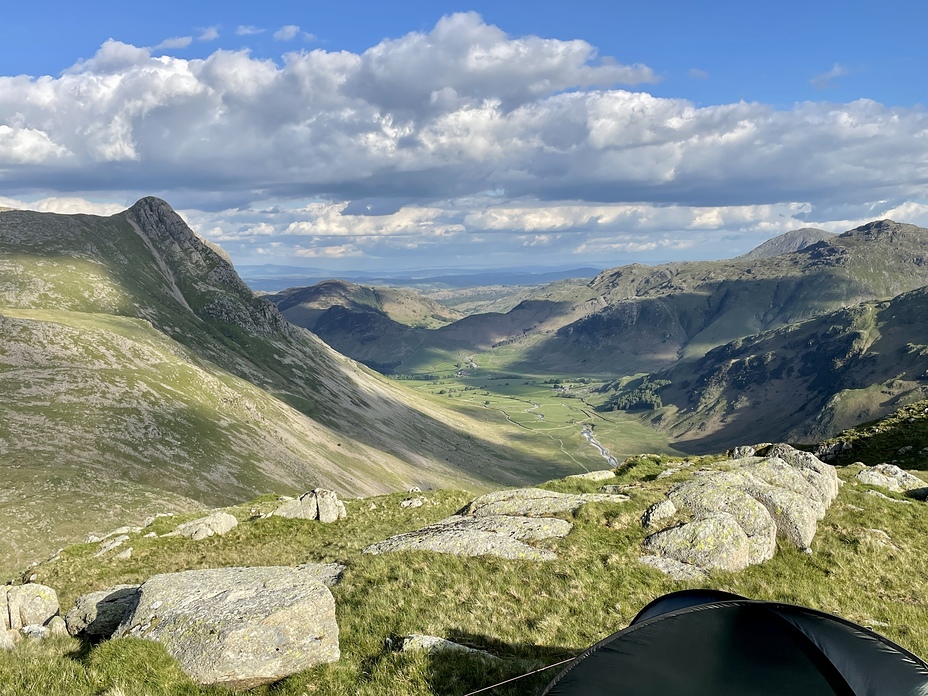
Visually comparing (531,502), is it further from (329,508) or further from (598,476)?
(329,508)

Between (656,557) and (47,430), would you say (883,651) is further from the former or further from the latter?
(47,430)

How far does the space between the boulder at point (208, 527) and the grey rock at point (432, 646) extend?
22.8 m

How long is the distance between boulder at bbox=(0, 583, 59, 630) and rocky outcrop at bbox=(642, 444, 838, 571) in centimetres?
2124

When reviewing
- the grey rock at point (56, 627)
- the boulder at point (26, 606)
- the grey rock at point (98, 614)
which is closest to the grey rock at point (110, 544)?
the boulder at point (26, 606)

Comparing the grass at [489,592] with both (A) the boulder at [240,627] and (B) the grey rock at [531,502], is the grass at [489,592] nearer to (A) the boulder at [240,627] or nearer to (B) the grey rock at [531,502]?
(A) the boulder at [240,627]

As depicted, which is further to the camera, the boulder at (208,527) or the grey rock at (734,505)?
the boulder at (208,527)

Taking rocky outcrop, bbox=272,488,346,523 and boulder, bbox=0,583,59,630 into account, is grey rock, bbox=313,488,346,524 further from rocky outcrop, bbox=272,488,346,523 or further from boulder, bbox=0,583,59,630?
boulder, bbox=0,583,59,630

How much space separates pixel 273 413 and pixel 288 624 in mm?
167801

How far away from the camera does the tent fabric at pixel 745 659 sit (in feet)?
33.6

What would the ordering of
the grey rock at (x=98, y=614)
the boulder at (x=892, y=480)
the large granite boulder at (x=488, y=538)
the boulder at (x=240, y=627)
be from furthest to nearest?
the boulder at (x=892, y=480) → the large granite boulder at (x=488, y=538) → the grey rock at (x=98, y=614) → the boulder at (x=240, y=627)

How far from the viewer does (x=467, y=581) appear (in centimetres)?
1866

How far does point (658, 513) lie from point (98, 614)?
70.7ft

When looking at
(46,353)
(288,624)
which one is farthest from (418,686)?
(46,353)

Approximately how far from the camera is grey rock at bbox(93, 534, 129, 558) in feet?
101
